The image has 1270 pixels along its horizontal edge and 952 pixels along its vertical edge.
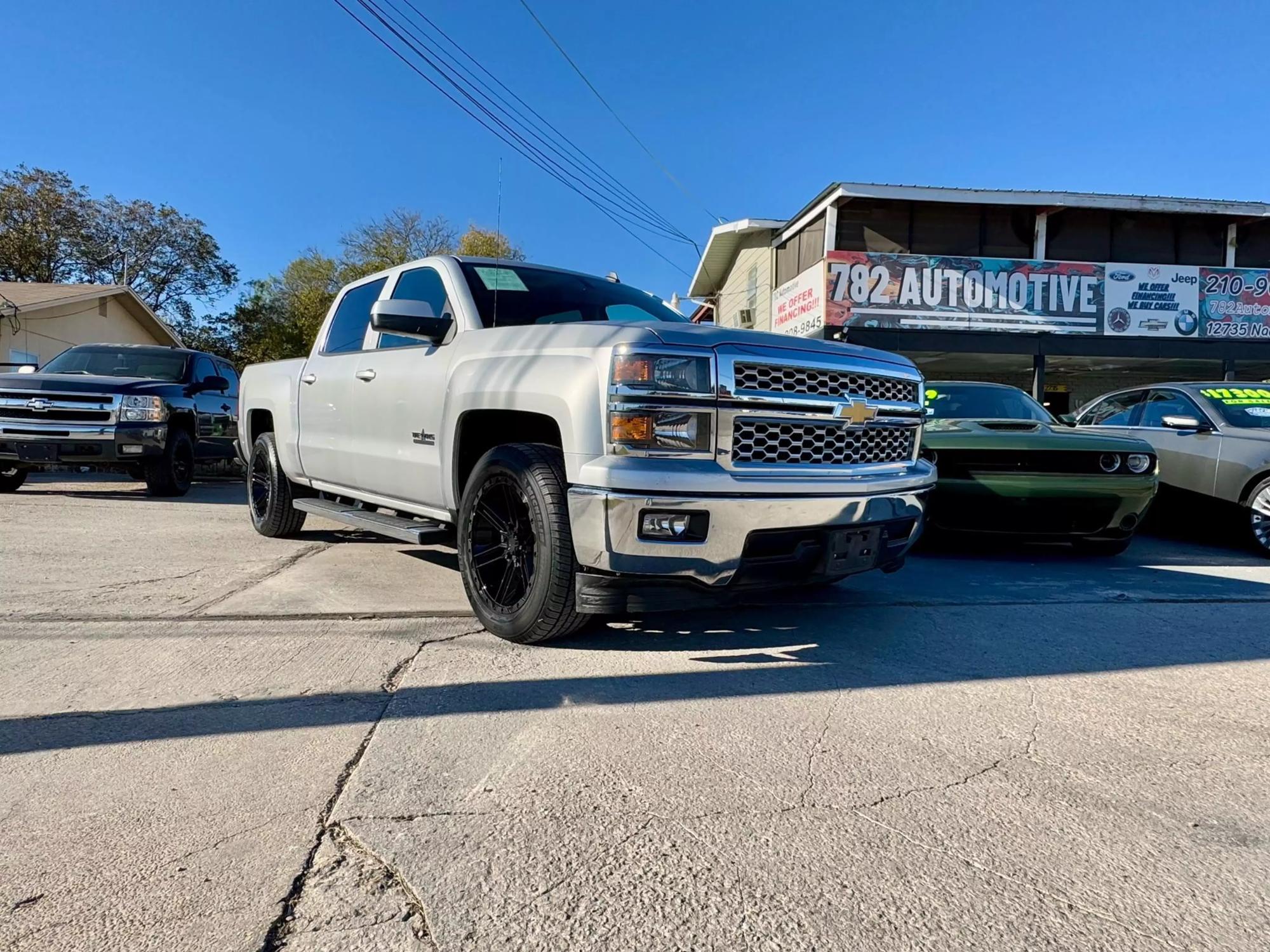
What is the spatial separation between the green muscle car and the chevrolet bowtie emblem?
236cm

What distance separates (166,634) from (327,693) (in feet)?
4.15

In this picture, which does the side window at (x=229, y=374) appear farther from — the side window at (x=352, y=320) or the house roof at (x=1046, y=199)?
the house roof at (x=1046, y=199)

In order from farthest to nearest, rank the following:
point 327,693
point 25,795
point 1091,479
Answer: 1. point 1091,479
2. point 327,693
3. point 25,795

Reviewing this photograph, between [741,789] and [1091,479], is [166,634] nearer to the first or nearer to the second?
[741,789]

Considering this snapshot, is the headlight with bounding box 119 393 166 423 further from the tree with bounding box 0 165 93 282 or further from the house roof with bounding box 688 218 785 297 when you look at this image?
the tree with bounding box 0 165 93 282

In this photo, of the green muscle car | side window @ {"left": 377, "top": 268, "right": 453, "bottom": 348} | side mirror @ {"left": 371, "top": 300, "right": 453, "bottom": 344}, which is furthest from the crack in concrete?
the green muscle car

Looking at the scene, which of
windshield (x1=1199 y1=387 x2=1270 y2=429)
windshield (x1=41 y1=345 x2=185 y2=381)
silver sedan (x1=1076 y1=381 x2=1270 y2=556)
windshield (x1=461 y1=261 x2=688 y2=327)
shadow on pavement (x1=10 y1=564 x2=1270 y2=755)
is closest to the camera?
shadow on pavement (x1=10 y1=564 x2=1270 y2=755)

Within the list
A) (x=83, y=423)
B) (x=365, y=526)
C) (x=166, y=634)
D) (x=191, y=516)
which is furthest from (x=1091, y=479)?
(x=83, y=423)

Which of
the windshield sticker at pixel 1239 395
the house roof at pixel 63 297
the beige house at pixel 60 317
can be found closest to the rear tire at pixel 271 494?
the windshield sticker at pixel 1239 395

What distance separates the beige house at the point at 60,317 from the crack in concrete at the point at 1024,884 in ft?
70.6

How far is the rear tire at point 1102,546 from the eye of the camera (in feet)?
19.4

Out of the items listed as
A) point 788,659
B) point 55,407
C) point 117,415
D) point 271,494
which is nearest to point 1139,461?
point 788,659

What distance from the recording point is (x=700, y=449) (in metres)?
3.02

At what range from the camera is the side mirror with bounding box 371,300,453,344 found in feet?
12.8
